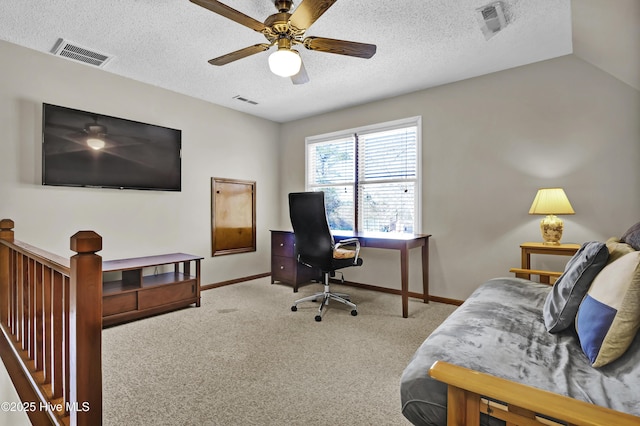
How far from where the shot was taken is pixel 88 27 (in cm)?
246

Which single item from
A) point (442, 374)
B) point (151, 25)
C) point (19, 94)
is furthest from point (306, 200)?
point (19, 94)

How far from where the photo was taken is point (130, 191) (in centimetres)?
346

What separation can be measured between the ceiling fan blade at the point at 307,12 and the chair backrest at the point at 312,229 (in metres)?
1.46

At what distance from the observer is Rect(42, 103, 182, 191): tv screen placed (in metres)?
2.90

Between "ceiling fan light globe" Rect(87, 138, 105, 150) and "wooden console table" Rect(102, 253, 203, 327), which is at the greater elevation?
"ceiling fan light globe" Rect(87, 138, 105, 150)

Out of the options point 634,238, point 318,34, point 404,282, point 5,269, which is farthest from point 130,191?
point 634,238

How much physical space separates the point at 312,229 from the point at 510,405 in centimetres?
243

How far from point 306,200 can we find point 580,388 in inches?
97.7

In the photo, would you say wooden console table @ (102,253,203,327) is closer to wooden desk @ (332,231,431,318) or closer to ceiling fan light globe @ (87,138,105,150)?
ceiling fan light globe @ (87,138,105,150)

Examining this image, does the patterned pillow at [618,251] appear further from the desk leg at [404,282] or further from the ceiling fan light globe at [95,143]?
the ceiling fan light globe at [95,143]

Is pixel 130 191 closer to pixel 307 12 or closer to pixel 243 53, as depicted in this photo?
pixel 243 53

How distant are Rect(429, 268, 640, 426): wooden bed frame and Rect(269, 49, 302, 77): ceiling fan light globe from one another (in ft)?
6.43

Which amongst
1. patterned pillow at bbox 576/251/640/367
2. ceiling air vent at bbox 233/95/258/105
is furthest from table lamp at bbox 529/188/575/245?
ceiling air vent at bbox 233/95/258/105

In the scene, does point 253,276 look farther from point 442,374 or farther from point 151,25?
point 442,374
